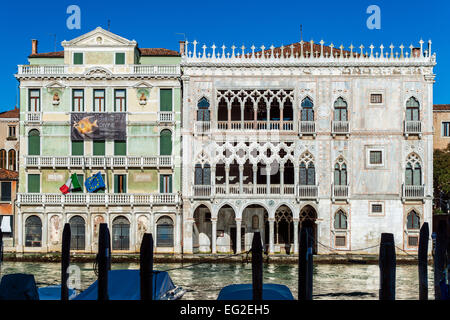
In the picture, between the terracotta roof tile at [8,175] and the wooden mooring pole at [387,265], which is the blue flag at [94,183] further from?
the wooden mooring pole at [387,265]

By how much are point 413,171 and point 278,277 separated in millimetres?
9899

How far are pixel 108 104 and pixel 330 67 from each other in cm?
1120

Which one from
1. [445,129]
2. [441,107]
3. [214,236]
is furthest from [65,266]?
[441,107]

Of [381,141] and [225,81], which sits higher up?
[225,81]

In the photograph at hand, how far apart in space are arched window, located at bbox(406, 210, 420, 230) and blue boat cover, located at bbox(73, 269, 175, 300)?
1633 cm

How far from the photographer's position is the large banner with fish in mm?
33312

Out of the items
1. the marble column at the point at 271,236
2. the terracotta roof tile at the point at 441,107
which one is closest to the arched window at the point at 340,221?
the marble column at the point at 271,236

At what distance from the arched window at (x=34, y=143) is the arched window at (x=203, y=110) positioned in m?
8.24

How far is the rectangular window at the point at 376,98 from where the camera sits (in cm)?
3269

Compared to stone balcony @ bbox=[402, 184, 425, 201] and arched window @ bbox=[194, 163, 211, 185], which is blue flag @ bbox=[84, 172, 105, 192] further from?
stone balcony @ bbox=[402, 184, 425, 201]

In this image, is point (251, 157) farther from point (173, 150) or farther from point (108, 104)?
point (108, 104)

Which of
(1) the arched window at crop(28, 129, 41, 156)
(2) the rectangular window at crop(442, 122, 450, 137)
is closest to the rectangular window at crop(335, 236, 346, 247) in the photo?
(1) the arched window at crop(28, 129, 41, 156)
